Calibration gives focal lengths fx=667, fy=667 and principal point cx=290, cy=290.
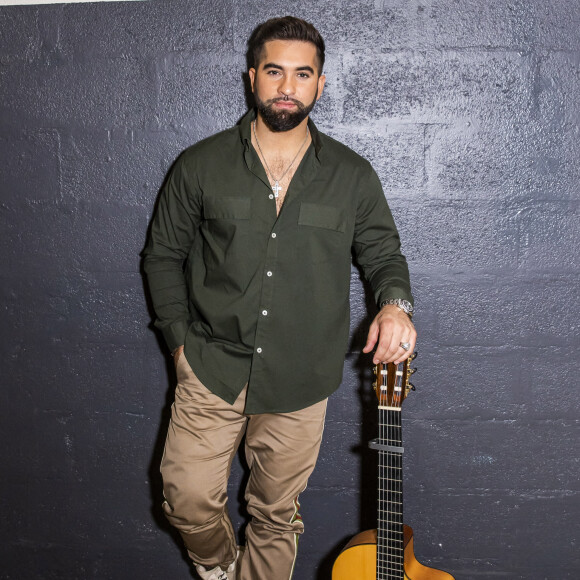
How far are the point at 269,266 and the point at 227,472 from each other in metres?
0.72

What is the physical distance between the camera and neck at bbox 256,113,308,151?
→ 7.06ft

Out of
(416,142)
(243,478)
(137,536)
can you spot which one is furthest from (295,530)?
(416,142)

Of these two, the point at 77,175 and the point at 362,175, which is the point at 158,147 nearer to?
the point at 77,175

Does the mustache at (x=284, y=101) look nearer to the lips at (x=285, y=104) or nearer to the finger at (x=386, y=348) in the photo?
the lips at (x=285, y=104)

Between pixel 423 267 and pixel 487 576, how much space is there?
1222mm

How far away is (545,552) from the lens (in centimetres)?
253

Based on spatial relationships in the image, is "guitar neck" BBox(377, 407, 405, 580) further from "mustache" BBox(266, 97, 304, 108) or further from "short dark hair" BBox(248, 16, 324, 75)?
"short dark hair" BBox(248, 16, 324, 75)

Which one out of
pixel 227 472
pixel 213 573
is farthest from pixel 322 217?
pixel 213 573

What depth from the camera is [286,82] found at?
2.02 metres

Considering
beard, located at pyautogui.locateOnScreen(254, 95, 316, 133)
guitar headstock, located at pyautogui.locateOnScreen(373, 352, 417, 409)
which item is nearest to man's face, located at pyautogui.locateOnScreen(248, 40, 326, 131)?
beard, located at pyautogui.locateOnScreen(254, 95, 316, 133)

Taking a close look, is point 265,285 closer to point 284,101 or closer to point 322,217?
point 322,217

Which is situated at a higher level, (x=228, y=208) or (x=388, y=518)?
(x=228, y=208)

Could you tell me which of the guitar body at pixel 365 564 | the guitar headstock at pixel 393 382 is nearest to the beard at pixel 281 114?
the guitar headstock at pixel 393 382

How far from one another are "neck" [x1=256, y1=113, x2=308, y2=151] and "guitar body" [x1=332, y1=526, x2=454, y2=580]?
4.34ft
